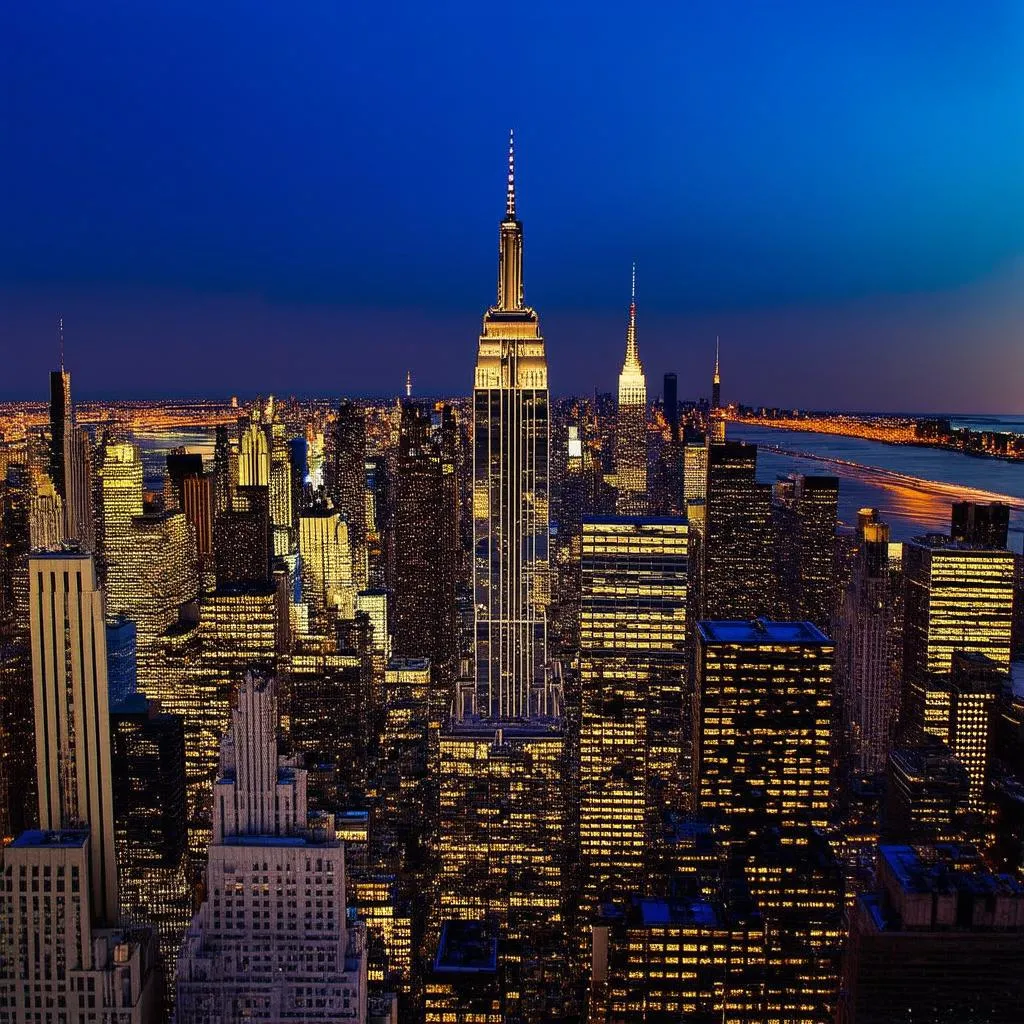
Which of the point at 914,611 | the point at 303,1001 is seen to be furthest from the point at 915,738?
the point at 303,1001

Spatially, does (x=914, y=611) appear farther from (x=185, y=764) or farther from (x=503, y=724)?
(x=185, y=764)

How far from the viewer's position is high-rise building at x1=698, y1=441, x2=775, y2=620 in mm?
41094

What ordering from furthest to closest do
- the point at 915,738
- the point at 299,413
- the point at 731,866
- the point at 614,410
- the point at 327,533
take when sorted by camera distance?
the point at 614,410, the point at 327,533, the point at 299,413, the point at 915,738, the point at 731,866

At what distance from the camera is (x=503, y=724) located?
103ft

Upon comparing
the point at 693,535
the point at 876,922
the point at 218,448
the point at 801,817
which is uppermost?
the point at 218,448

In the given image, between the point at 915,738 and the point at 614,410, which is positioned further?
the point at 614,410

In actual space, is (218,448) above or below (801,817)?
above

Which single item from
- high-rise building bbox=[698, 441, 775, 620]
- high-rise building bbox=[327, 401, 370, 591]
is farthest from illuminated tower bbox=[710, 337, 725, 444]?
high-rise building bbox=[327, 401, 370, 591]

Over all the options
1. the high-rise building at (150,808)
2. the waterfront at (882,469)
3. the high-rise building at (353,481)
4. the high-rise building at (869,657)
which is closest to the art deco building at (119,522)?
the waterfront at (882,469)

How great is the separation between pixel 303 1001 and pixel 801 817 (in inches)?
650

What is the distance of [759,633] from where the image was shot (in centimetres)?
2844

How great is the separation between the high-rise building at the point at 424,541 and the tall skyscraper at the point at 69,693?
27.1 m

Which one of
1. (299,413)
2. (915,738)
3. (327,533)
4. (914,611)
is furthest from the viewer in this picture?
(327,533)

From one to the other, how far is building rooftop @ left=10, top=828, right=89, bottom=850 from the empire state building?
1001 inches
